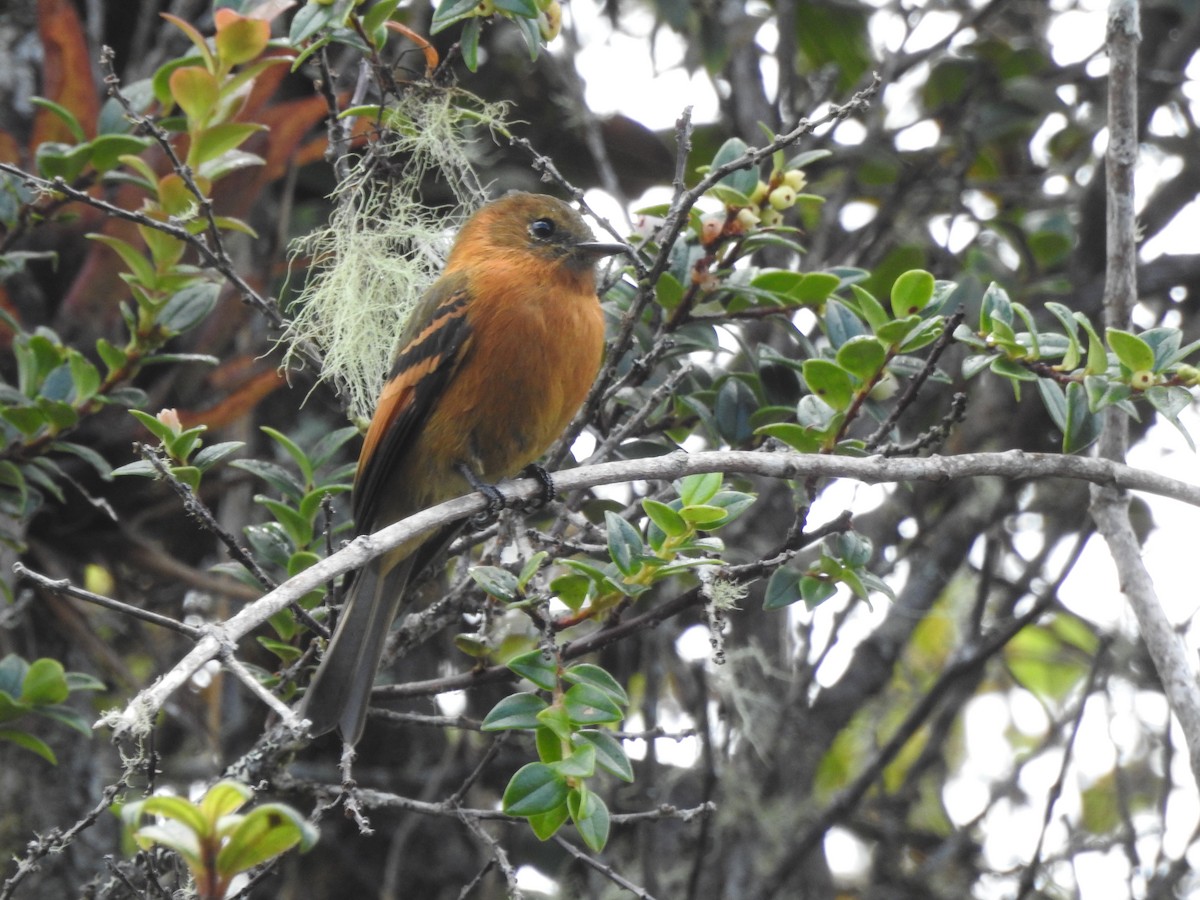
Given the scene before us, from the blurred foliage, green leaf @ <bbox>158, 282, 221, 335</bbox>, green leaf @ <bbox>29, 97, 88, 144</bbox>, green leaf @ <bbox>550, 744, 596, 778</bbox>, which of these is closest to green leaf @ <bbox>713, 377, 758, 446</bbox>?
the blurred foliage

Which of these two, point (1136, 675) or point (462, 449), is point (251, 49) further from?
point (1136, 675)

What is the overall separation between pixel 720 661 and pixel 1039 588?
10.4ft

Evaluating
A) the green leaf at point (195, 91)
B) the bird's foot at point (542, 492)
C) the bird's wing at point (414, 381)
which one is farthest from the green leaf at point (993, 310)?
the green leaf at point (195, 91)

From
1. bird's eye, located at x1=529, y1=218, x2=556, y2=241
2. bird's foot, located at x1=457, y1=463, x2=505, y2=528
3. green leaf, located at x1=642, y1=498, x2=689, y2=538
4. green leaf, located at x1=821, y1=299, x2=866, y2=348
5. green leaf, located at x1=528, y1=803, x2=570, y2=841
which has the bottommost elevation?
green leaf, located at x1=528, y1=803, x2=570, y2=841

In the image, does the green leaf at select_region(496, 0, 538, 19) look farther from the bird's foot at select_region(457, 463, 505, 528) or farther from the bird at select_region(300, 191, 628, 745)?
the bird's foot at select_region(457, 463, 505, 528)

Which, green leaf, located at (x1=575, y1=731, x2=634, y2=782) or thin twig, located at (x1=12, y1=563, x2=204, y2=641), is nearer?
thin twig, located at (x1=12, y1=563, x2=204, y2=641)

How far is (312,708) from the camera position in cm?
292

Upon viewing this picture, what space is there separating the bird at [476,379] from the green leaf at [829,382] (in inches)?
32.7

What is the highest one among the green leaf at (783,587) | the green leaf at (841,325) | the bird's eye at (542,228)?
the bird's eye at (542,228)

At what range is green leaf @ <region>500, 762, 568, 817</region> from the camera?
7.72 ft

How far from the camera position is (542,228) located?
392 centimetres

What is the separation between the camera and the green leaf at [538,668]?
2.52 metres

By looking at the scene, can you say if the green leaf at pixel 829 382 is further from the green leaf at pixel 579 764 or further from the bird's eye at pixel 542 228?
the bird's eye at pixel 542 228

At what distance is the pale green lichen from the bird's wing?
58mm
